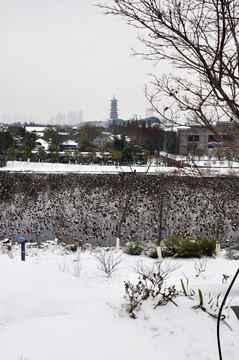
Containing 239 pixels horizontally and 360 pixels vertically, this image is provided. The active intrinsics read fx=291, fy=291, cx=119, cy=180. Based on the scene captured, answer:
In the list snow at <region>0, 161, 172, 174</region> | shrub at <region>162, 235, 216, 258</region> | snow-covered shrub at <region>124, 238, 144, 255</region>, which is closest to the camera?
shrub at <region>162, 235, 216, 258</region>

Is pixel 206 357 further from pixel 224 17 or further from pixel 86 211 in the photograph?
pixel 86 211

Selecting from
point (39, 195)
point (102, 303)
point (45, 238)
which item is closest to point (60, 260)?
point (45, 238)

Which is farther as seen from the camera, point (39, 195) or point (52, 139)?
point (52, 139)

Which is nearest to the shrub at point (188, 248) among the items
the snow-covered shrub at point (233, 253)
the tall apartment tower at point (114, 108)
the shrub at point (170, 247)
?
the shrub at point (170, 247)

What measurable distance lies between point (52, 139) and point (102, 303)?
34955mm

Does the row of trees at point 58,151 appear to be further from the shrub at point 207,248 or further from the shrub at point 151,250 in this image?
the shrub at point 207,248

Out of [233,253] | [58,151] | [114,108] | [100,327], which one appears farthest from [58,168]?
[114,108]

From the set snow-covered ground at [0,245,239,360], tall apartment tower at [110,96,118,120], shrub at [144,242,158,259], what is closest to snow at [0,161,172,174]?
shrub at [144,242,158,259]

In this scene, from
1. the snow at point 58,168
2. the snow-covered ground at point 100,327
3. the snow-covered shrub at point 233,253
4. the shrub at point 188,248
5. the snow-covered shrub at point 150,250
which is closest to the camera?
the snow-covered ground at point 100,327

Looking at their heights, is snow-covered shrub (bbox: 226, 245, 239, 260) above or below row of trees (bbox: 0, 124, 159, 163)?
below

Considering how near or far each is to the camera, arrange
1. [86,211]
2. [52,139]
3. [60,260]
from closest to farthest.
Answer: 1. [60,260]
2. [86,211]
3. [52,139]

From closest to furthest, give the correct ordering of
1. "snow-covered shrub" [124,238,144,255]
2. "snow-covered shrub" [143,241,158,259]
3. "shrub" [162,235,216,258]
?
"shrub" [162,235,216,258]
"snow-covered shrub" [143,241,158,259]
"snow-covered shrub" [124,238,144,255]

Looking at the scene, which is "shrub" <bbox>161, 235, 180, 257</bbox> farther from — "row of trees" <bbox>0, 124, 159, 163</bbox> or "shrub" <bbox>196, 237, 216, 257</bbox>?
"row of trees" <bbox>0, 124, 159, 163</bbox>

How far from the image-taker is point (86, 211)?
49.8 feet
